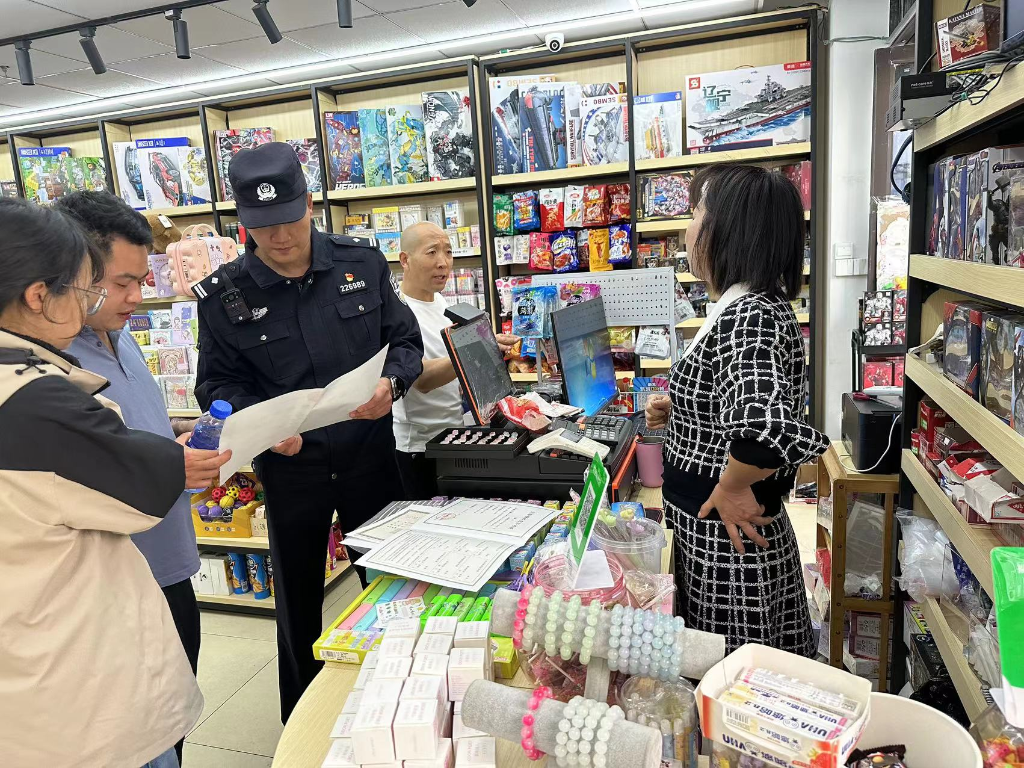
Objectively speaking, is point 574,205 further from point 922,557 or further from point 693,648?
point 693,648

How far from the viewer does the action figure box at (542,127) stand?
4.20 m

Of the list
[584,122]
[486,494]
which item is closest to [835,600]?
[486,494]

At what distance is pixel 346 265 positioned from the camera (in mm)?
2309

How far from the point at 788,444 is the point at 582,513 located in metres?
0.56

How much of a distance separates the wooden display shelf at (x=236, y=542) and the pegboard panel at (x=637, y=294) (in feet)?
6.39

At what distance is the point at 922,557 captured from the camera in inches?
69.7

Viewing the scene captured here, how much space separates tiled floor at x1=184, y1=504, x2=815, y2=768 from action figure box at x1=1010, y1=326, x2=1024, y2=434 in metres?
2.49

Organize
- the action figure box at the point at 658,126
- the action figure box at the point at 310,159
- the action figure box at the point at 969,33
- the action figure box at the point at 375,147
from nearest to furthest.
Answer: the action figure box at the point at 969,33
the action figure box at the point at 658,126
the action figure box at the point at 375,147
the action figure box at the point at 310,159

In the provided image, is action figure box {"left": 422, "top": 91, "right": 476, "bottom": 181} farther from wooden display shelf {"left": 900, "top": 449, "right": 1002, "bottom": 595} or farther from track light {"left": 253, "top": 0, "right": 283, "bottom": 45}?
wooden display shelf {"left": 900, "top": 449, "right": 1002, "bottom": 595}

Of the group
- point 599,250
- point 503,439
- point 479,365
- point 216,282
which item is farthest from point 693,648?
point 599,250

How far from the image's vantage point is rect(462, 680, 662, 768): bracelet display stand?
741mm

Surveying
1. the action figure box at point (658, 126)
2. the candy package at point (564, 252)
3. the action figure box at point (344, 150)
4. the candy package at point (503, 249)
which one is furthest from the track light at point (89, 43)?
the action figure box at point (658, 126)

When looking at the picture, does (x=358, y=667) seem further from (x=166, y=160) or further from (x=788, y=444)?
(x=166, y=160)

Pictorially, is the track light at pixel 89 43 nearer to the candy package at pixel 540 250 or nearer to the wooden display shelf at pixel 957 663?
the candy package at pixel 540 250
